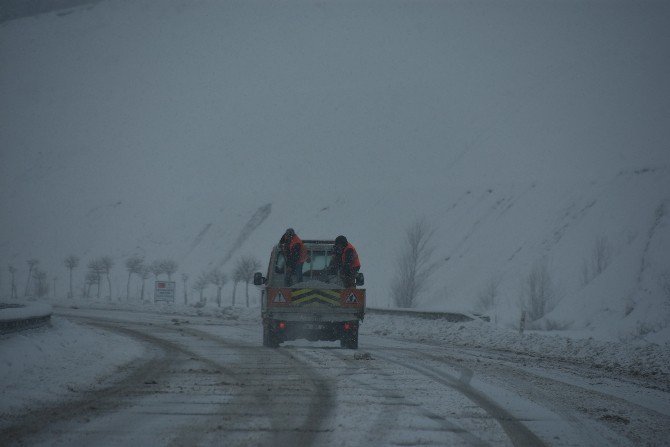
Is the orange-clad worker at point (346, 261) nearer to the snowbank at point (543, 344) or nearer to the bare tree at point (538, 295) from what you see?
the snowbank at point (543, 344)

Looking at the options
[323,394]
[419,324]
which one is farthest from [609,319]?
[323,394]

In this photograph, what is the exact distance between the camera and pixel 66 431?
251 inches

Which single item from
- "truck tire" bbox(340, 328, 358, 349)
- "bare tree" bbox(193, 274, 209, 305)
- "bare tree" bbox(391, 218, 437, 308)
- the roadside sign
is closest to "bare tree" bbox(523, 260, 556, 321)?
"bare tree" bbox(391, 218, 437, 308)

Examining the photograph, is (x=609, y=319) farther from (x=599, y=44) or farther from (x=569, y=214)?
(x=599, y=44)

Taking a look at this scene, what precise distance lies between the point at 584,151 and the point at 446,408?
257ft

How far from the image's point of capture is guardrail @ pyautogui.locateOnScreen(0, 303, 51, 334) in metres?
11.7

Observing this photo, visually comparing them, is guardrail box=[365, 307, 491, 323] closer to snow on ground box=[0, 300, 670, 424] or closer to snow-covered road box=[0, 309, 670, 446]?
snow on ground box=[0, 300, 670, 424]

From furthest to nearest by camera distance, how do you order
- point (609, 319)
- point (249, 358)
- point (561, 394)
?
point (609, 319)
point (249, 358)
point (561, 394)

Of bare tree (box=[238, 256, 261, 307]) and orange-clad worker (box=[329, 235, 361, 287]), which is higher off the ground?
bare tree (box=[238, 256, 261, 307])

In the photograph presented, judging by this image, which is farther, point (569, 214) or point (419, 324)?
point (569, 214)

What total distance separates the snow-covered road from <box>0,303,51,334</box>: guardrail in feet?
7.27

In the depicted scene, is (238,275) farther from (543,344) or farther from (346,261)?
(346,261)

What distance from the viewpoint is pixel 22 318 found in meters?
12.7

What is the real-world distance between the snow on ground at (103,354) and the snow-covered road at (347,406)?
440mm
